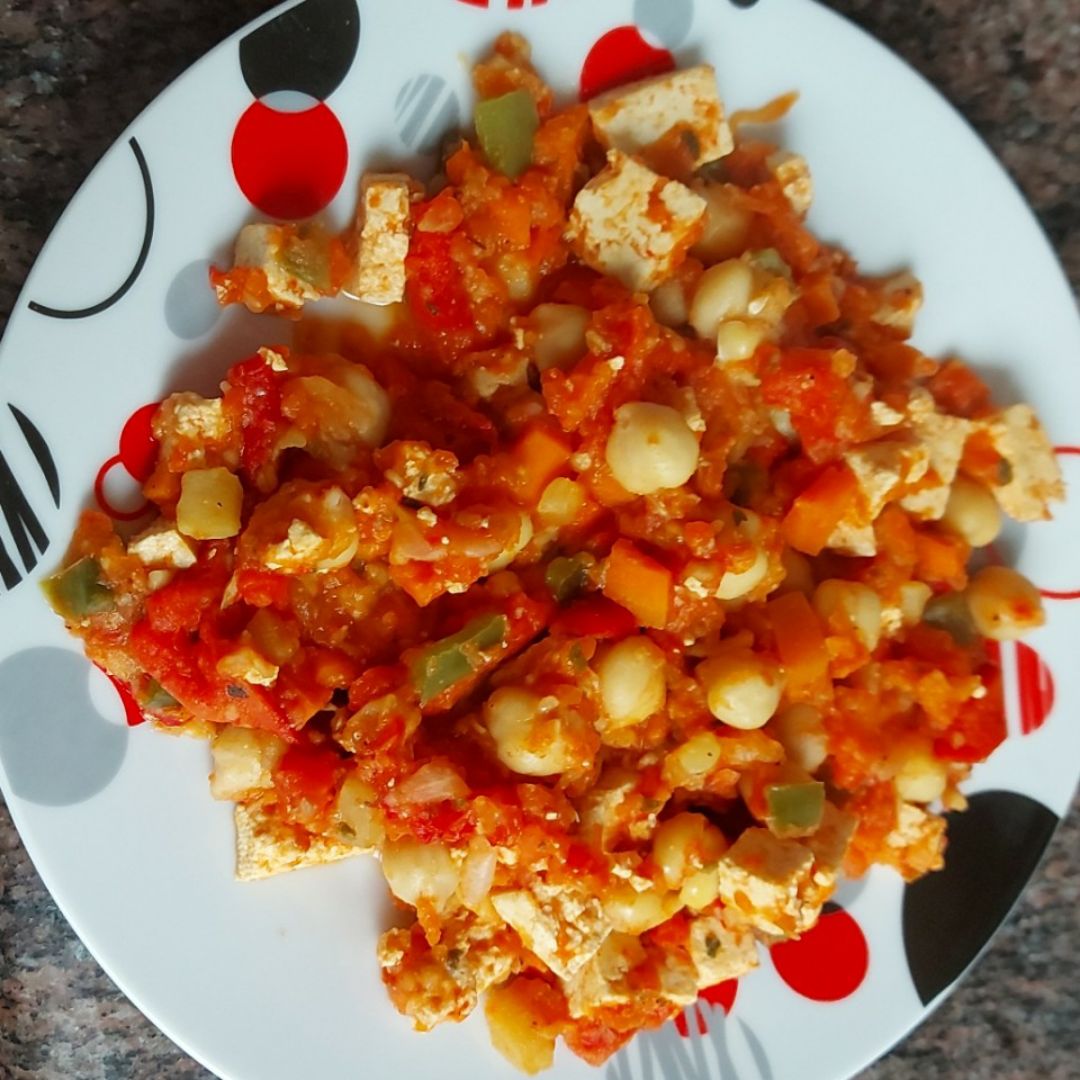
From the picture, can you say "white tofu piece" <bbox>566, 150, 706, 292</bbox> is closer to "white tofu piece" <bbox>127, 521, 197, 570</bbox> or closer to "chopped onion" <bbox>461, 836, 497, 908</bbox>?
"white tofu piece" <bbox>127, 521, 197, 570</bbox>

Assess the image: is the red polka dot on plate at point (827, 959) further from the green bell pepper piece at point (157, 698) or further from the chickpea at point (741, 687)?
the green bell pepper piece at point (157, 698)

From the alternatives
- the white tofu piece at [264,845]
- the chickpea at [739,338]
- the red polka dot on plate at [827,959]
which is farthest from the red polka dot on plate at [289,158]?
the red polka dot on plate at [827,959]

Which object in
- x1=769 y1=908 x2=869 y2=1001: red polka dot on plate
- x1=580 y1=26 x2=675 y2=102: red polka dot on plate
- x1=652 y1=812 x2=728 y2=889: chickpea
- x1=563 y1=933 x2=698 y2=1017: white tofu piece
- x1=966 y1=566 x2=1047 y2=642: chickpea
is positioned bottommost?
x1=769 y1=908 x2=869 y2=1001: red polka dot on plate

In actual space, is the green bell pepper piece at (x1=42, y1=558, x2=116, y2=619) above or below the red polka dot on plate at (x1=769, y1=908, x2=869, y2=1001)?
above

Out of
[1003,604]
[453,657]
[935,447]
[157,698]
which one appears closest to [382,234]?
[453,657]

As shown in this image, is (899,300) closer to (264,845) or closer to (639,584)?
(639,584)

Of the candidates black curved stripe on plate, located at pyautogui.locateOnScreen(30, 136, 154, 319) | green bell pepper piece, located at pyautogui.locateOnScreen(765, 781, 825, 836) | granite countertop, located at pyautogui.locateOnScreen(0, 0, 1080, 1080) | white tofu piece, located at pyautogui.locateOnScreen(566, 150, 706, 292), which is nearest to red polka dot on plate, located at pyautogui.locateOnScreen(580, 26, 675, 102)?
white tofu piece, located at pyautogui.locateOnScreen(566, 150, 706, 292)

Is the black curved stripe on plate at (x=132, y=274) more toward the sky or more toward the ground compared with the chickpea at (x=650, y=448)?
more toward the sky
